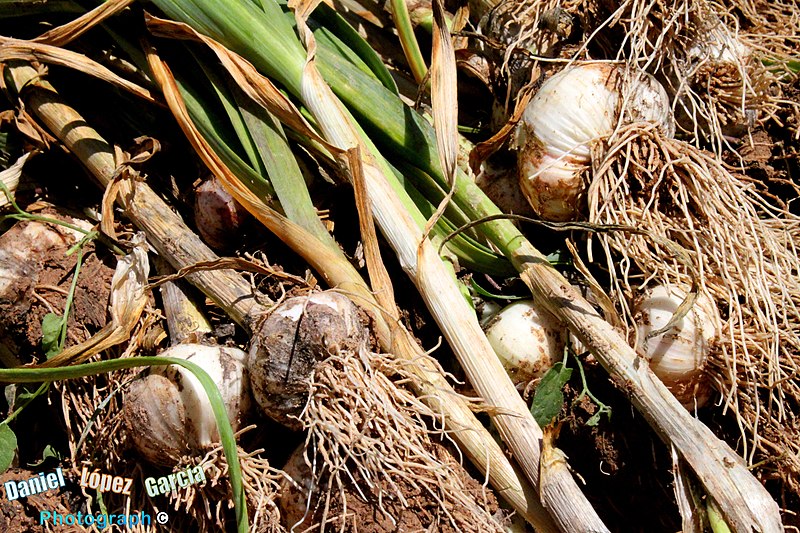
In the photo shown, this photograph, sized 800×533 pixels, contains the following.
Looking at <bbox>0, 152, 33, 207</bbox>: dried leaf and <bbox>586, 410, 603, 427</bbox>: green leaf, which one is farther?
<bbox>0, 152, 33, 207</bbox>: dried leaf

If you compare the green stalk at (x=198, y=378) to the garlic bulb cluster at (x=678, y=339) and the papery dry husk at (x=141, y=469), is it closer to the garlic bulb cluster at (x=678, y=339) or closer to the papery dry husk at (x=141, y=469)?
the papery dry husk at (x=141, y=469)

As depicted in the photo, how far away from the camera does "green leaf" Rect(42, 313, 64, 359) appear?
1.31 m

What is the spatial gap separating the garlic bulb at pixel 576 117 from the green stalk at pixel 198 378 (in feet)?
2.49

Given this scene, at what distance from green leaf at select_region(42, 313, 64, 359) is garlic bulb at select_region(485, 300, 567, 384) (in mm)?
837

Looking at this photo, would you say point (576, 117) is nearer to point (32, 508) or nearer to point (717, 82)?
point (717, 82)

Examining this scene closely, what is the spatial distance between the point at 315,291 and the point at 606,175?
0.60m

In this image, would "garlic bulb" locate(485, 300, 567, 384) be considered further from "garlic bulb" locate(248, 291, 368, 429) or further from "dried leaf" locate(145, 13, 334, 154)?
"dried leaf" locate(145, 13, 334, 154)

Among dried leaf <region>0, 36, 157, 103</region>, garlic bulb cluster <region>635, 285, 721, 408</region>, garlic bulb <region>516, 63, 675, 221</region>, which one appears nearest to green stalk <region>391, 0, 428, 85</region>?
garlic bulb <region>516, 63, 675, 221</region>

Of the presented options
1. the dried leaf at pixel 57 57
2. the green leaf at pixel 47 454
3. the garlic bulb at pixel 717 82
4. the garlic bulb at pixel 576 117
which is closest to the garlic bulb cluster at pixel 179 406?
the green leaf at pixel 47 454

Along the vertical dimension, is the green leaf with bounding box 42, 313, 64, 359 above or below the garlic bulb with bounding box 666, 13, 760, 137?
above

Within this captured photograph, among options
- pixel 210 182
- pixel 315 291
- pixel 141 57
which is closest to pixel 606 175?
pixel 315 291

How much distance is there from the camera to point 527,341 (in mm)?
1340

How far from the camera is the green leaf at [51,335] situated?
51.7 inches

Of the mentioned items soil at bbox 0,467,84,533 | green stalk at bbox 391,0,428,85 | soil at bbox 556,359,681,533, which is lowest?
soil at bbox 556,359,681,533
